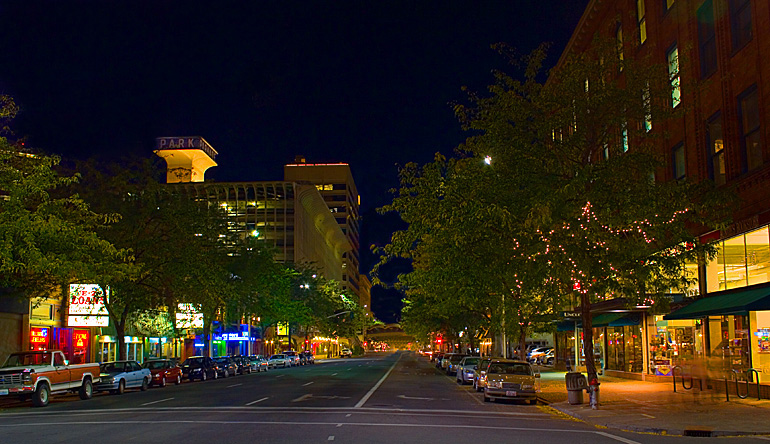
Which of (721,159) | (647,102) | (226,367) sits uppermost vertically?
(647,102)

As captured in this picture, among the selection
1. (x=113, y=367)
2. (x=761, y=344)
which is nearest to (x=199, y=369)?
(x=113, y=367)

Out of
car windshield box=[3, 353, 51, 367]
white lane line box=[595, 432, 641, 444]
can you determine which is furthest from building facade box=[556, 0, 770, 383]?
car windshield box=[3, 353, 51, 367]

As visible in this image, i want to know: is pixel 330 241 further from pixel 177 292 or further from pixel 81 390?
pixel 81 390

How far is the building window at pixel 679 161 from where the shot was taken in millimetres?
28350

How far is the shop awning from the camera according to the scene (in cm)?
2078

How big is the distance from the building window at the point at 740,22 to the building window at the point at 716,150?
253cm

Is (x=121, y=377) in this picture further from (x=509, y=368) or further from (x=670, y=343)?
(x=670, y=343)

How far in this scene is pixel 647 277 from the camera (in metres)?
21.0

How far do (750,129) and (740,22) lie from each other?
367 centimetres

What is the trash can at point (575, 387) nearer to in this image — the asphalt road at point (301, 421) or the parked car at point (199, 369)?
the asphalt road at point (301, 421)

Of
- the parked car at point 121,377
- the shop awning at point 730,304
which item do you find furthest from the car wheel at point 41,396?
the shop awning at point 730,304

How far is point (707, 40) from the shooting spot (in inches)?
1044

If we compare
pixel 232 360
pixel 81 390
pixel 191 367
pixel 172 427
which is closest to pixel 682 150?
pixel 172 427

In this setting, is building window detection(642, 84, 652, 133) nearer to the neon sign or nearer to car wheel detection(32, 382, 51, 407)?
car wheel detection(32, 382, 51, 407)
